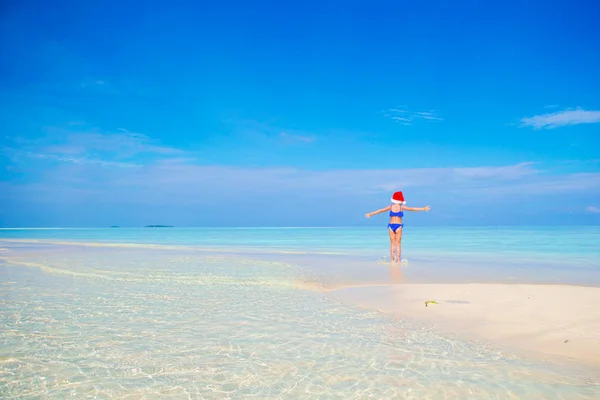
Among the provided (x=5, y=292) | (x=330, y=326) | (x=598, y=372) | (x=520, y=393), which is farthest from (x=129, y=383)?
(x=5, y=292)

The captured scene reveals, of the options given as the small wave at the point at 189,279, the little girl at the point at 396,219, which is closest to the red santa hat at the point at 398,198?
the little girl at the point at 396,219

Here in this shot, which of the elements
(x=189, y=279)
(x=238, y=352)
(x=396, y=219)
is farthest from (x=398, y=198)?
(x=238, y=352)

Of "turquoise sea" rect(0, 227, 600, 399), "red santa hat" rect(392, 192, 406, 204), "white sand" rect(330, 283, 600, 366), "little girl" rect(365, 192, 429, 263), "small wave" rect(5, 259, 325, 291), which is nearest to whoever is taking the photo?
"turquoise sea" rect(0, 227, 600, 399)

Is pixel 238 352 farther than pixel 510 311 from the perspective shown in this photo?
No

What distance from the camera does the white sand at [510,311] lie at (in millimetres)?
5996

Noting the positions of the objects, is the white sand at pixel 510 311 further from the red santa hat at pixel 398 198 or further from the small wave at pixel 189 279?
the red santa hat at pixel 398 198

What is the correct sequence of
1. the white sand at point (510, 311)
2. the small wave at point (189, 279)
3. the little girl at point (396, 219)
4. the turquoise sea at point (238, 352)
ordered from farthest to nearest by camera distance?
the little girl at point (396, 219) < the small wave at point (189, 279) < the white sand at point (510, 311) < the turquoise sea at point (238, 352)

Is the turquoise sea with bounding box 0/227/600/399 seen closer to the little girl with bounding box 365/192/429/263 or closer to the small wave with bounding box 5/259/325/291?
the small wave with bounding box 5/259/325/291

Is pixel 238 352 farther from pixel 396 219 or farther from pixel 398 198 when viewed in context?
pixel 398 198

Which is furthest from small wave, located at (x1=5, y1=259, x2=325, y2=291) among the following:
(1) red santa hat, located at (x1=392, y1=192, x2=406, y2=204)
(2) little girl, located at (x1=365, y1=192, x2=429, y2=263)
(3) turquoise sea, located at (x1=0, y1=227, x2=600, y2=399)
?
(1) red santa hat, located at (x1=392, y1=192, x2=406, y2=204)

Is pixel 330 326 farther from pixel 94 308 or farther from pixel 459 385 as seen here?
pixel 94 308

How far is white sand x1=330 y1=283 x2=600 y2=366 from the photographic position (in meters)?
6.00

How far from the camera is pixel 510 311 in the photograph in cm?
783

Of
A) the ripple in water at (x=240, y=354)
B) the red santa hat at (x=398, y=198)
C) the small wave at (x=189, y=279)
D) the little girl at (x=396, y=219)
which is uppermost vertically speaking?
the red santa hat at (x=398, y=198)
